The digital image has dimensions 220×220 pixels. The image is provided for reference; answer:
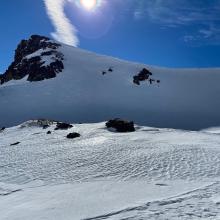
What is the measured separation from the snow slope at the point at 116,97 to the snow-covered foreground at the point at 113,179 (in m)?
30.5

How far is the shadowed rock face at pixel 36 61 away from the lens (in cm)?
8062

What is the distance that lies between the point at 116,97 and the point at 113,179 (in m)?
52.7

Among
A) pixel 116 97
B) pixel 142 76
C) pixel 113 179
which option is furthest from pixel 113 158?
pixel 142 76

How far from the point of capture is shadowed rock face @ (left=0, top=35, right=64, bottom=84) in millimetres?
80625

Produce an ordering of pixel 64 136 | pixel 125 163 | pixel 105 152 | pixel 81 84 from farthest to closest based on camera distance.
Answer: pixel 81 84
pixel 64 136
pixel 105 152
pixel 125 163

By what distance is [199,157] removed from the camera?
1867cm

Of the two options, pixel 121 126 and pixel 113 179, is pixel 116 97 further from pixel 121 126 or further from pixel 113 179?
pixel 113 179

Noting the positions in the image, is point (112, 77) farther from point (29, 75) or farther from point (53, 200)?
point (53, 200)

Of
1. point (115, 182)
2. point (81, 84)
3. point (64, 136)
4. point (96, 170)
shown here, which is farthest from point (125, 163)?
point (81, 84)

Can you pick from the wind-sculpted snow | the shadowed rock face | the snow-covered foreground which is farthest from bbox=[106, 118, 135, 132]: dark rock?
the shadowed rock face

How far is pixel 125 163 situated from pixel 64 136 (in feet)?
45.4

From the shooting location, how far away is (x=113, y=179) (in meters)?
15.1

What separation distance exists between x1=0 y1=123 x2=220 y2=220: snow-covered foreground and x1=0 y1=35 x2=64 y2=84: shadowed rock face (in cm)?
5413

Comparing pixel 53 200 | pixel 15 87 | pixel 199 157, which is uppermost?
pixel 15 87
